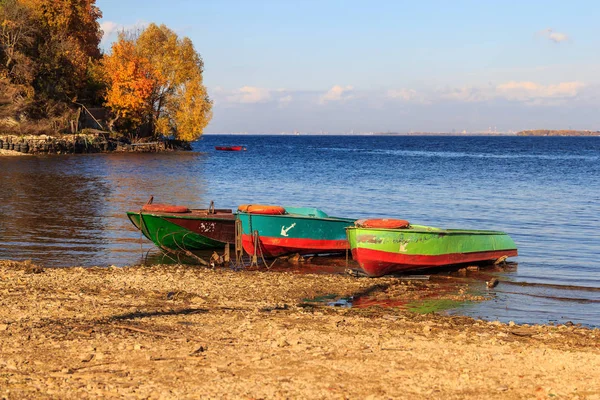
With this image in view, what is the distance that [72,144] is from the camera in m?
57.1

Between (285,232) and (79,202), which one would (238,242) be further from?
(79,202)

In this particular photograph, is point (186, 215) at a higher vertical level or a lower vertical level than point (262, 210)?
lower

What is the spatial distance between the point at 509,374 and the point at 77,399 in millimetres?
4259

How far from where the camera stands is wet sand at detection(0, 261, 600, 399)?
6.74 m

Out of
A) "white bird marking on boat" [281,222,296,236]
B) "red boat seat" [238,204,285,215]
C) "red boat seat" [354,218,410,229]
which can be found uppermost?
"red boat seat" [238,204,285,215]

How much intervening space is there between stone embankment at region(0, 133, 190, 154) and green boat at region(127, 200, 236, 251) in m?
39.0

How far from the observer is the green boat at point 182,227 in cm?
1620

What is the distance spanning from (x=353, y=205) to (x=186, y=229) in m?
13.0

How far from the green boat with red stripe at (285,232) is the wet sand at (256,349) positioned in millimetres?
4322

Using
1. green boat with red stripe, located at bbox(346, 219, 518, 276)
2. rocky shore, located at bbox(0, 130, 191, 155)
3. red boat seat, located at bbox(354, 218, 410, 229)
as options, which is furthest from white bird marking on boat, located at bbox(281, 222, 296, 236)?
rocky shore, located at bbox(0, 130, 191, 155)

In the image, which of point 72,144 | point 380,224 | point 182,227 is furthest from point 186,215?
point 72,144

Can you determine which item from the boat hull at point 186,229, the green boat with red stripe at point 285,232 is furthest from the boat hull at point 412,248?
the boat hull at point 186,229

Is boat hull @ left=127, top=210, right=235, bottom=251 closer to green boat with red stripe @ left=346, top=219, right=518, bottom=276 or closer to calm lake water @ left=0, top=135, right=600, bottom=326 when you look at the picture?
calm lake water @ left=0, top=135, right=600, bottom=326

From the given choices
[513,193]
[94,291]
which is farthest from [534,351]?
[513,193]
